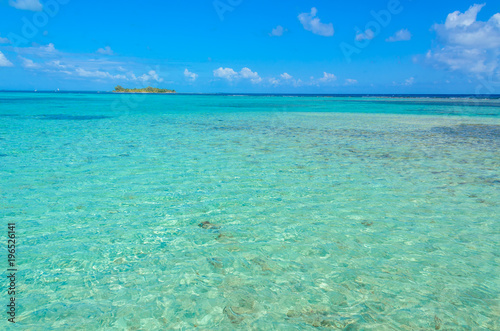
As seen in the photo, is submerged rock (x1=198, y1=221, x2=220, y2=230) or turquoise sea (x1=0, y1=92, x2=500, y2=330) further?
submerged rock (x1=198, y1=221, x2=220, y2=230)

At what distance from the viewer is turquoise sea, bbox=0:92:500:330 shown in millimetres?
4551

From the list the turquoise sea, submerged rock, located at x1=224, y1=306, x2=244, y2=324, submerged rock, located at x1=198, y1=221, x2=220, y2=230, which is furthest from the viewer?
submerged rock, located at x1=198, y1=221, x2=220, y2=230

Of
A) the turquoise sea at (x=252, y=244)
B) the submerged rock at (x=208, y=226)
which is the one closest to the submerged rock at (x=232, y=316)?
the turquoise sea at (x=252, y=244)

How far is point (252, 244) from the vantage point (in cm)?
651

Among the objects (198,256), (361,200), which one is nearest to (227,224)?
(198,256)


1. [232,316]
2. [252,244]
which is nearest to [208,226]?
[252,244]

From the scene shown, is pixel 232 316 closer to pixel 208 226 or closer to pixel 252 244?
pixel 252 244

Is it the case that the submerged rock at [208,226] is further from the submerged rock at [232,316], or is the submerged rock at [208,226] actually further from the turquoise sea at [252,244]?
the submerged rock at [232,316]

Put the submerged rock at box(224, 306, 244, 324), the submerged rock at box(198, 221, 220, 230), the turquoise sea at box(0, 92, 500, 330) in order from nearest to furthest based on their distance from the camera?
the submerged rock at box(224, 306, 244, 324)
the turquoise sea at box(0, 92, 500, 330)
the submerged rock at box(198, 221, 220, 230)

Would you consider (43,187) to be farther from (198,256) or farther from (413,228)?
(413,228)

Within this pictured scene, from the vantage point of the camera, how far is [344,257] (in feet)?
19.9

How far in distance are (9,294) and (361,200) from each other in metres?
7.97

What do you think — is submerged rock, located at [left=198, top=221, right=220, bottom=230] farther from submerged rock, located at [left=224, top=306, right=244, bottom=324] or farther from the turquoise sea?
submerged rock, located at [left=224, top=306, right=244, bottom=324]

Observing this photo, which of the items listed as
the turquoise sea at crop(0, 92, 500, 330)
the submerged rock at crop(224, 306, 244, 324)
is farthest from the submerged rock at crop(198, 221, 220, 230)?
the submerged rock at crop(224, 306, 244, 324)
